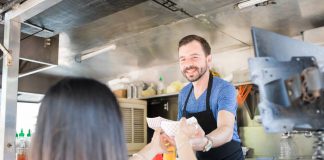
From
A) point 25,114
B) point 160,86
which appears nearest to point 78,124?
point 160,86

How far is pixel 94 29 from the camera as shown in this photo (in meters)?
4.09

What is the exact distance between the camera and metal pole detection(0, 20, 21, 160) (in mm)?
2665

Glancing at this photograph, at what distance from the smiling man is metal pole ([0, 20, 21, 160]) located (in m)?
1.41

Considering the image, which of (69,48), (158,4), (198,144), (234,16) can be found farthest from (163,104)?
(198,144)

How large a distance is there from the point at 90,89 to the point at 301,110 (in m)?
0.70

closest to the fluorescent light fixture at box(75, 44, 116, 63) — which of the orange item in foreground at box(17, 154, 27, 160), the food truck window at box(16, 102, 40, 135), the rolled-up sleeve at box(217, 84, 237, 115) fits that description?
the orange item in foreground at box(17, 154, 27, 160)

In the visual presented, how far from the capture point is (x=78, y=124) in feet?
3.14

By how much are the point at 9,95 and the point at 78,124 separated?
2042 millimetres

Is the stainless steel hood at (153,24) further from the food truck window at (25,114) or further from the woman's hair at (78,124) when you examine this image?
the food truck window at (25,114)

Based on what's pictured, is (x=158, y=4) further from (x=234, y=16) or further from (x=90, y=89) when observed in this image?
(x=90, y=89)

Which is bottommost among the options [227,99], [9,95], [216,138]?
[216,138]

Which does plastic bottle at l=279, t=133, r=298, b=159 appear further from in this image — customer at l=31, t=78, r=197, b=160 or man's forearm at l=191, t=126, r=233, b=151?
customer at l=31, t=78, r=197, b=160

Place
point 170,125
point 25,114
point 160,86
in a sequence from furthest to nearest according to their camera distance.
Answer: point 25,114 → point 160,86 → point 170,125

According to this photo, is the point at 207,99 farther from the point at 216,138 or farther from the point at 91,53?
the point at 91,53
